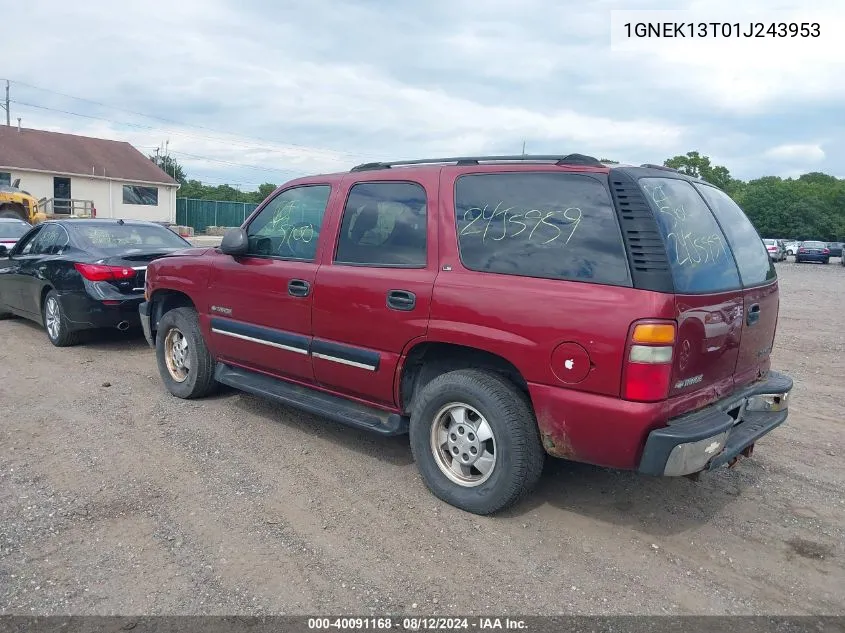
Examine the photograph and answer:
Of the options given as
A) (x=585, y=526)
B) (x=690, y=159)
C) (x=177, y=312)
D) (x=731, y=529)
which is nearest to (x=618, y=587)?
(x=585, y=526)

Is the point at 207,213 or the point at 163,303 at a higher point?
the point at 207,213

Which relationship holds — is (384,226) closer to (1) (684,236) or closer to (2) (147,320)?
(1) (684,236)

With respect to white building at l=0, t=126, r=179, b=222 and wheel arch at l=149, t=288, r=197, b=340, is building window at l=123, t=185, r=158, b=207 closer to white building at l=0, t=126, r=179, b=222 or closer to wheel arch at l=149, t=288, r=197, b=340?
white building at l=0, t=126, r=179, b=222

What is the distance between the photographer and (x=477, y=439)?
3.80 metres

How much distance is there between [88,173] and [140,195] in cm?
303

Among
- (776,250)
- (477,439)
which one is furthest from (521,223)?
(776,250)

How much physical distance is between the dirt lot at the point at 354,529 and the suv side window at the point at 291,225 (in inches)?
54.3

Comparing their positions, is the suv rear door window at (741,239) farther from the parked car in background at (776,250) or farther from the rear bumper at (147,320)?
the parked car in background at (776,250)

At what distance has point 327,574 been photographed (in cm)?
323

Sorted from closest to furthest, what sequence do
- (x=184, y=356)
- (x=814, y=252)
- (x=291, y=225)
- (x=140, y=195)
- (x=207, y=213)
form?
1. (x=291, y=225)
2. (x=184, y=356)
3. (x=814, y=252)
4. (x=140, y=195)
5. (x=207, y=213)

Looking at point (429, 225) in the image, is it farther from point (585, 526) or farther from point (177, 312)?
point (177, 312)

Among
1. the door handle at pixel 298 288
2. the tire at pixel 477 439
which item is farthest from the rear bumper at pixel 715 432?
the door handle at pixel 298 288

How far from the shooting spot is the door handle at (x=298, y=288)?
4.54 m

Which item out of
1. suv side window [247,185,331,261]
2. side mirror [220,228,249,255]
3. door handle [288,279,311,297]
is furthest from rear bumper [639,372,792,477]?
side mirror [220,228,249,255]
